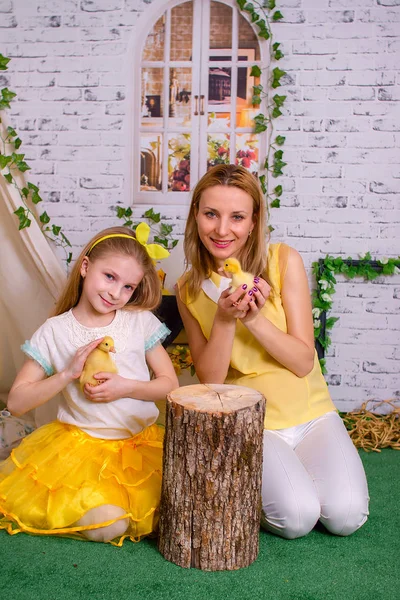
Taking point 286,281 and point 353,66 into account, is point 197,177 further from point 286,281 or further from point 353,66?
point 286,281

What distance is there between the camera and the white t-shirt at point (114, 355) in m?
1.91

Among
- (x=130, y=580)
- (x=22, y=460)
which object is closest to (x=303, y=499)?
(x=130, y=580)

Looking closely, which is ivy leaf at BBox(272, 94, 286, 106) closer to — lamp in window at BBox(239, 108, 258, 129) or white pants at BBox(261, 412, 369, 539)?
lamp in window at BBox(239, 108, 258, 129)

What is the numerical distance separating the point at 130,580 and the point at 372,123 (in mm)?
2378

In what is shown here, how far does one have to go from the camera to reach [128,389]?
187 cm

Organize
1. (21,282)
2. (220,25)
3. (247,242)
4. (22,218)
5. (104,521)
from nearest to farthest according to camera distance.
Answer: (104,521) < (247,242) < (22,218) < (21,282) < (220,25)

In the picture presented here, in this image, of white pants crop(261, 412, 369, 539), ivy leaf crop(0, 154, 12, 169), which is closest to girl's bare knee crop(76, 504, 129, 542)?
white pants crop(261, 412, 369, 539)

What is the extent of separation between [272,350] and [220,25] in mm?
1892

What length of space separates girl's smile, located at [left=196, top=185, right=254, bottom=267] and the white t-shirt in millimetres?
355

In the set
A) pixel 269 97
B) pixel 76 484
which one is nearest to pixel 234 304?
pixel 76 484

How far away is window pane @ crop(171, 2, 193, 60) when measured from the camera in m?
3.14

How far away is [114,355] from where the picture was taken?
6.39ft

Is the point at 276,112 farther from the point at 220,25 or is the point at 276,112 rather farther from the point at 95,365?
the point at 95,365

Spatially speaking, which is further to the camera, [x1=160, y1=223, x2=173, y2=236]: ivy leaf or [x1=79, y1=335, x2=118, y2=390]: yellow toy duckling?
[x1=160, y1=223, x2=173, y2=236]: ivy leaf
